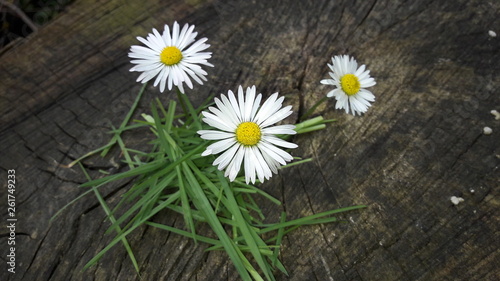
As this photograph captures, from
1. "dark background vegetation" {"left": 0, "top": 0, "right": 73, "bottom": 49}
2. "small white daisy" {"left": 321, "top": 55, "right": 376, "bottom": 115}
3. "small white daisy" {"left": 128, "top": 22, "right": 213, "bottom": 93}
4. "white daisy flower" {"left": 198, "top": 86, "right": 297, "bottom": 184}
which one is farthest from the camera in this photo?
"dark background vegetation" {"left": 0, "top": 0, "right": 73, "bottom": 49}

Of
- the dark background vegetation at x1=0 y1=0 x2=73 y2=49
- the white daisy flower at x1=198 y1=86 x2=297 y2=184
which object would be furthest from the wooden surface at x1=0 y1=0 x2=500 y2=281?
the dark background vegetation at x1=0 y1=0 x2=73 y2=49

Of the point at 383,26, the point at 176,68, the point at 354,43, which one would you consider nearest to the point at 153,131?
the point at 176,68

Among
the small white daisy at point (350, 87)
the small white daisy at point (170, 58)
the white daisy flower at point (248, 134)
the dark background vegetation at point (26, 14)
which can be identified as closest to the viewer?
the white daisy flower at point (248, 134)

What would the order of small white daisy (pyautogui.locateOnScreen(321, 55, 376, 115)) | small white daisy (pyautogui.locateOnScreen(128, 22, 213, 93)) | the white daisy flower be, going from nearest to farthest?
the white daisy flower → small white daisy (pyautogui.locateOnScreen(128, 22, 213, 93)) → small white daisy (pyautogui.locateOnScreen(321, 55, 376, 115))

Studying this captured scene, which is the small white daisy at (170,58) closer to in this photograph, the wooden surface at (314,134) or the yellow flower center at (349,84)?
the wooden surface at (314,134)

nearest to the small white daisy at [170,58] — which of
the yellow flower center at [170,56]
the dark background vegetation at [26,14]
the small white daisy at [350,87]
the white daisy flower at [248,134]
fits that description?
the yellow flower center at [170,56]

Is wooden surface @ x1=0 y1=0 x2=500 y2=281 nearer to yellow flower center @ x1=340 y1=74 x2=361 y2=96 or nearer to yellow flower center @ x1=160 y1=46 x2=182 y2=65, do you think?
yellow flower center @ x1=340 y1=74 x2=361 y2=96

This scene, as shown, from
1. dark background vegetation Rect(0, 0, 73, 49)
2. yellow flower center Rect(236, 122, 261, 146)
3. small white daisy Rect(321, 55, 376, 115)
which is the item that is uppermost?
dark background vegetation Rect(0, 0, 73, 49)
